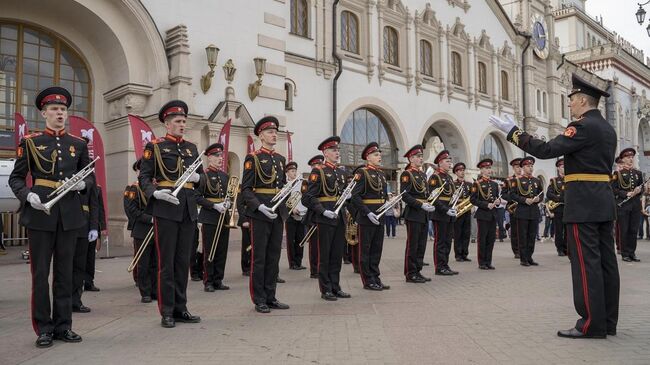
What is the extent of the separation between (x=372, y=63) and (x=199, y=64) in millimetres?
9465

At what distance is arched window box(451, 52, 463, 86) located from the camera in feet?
91.9

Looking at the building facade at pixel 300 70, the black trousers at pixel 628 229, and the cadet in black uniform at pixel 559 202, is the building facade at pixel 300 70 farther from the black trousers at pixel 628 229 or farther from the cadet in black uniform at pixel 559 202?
the black trousers at pixel 628 229

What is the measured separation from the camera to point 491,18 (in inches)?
1215

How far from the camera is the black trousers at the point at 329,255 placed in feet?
24.1

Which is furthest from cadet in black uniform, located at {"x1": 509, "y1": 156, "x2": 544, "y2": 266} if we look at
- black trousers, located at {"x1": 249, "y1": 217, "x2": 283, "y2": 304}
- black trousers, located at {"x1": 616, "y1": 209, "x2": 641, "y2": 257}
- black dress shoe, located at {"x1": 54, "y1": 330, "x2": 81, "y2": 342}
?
black dress shoe, located at {"x1": 54, "y1": 330, "x2": 81, "y2": 342}

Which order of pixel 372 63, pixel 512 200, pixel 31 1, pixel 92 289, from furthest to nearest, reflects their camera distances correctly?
pixel 372 63 < pixel 31 1 < pixel 512 200 < pixel 92 289

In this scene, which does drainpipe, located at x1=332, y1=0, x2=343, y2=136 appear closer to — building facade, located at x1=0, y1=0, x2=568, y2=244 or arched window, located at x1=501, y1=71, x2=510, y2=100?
building facade, located at x1=0, y1=0, x2=568, y2=244

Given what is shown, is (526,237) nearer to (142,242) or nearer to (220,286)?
(220,286)

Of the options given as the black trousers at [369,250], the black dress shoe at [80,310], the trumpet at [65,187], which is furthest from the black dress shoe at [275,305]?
Answer: the trumpet at [65,187]

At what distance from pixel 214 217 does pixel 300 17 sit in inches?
529

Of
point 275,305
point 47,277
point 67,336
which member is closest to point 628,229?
point 275,305

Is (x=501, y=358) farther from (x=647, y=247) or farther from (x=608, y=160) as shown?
(x=647, y=247)

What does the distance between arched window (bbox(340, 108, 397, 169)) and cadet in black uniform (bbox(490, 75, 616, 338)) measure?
17.3 m

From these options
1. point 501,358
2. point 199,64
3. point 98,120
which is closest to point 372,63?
point 199,64
